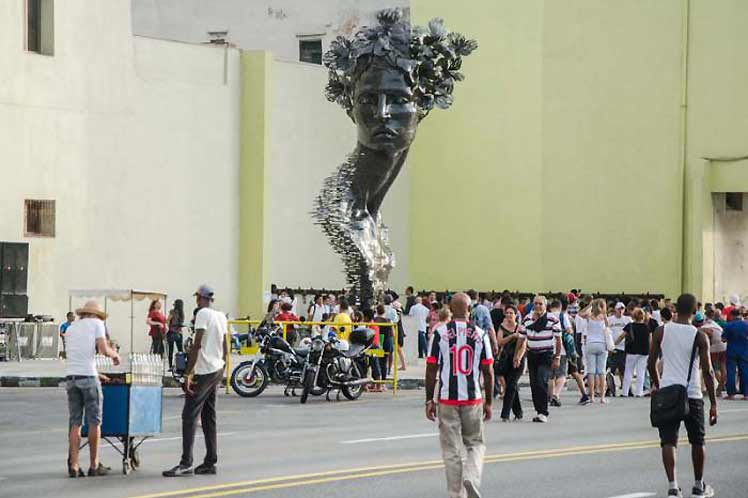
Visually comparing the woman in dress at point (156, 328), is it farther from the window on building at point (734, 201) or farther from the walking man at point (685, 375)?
the walking man at point (685, 375)

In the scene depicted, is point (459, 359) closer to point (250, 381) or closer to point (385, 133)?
point (250, 381)

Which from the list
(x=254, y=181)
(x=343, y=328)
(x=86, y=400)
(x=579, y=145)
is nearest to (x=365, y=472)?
(x=86, y=400)

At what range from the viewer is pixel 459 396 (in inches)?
547

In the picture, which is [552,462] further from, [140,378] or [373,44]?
[373,44]

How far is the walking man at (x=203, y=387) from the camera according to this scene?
53.1 ft

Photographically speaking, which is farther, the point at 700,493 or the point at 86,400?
the point at 86,400

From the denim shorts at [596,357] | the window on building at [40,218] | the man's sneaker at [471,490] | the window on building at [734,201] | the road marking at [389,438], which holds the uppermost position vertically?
the window on building at [734,201]

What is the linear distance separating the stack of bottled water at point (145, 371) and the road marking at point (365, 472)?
1.51 metres

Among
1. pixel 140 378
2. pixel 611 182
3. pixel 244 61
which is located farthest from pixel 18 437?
pixel 611 182

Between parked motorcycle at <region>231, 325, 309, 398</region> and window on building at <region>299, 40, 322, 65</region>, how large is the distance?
26.6 meters

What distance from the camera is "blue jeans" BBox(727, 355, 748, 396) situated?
29.8m

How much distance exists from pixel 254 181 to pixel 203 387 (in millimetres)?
28970

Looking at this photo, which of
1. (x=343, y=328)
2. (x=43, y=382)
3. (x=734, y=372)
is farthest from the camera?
(x=43, y=382)

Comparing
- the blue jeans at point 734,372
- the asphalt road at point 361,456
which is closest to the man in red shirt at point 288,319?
the asphalt road at point 361,456
